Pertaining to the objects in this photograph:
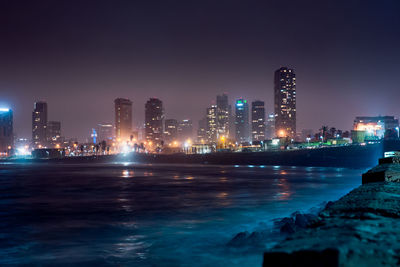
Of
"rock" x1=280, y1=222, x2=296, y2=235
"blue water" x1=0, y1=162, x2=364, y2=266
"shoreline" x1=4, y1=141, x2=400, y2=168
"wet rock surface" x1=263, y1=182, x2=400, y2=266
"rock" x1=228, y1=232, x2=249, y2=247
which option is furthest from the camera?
"shoreline" x1=4, y1=141, x2=400, y2=168

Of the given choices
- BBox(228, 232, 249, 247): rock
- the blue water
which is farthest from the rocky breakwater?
BBox(228, 232, 249, 247): rock

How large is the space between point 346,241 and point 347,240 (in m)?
0.06

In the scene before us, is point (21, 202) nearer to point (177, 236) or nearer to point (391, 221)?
point (177, 236)

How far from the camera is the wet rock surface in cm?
303

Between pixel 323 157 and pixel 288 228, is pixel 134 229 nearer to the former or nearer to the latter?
pixel 288 228

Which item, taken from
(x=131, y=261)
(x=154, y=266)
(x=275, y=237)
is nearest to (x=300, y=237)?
(x=154, y=266)

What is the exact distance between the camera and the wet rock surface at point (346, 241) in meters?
3.03

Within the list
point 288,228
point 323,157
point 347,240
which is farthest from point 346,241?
point 323,157

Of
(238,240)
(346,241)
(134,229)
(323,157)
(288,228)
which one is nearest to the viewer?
(346,241)

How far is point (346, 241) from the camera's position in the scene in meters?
3.48

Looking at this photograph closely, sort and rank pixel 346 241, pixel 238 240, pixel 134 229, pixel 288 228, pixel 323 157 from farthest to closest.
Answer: pixel 323 157 → pixel 134 229 → pixel 288 228 → pixel 238 240 → pixel 346 241

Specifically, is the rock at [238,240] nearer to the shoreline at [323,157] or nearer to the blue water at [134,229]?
the blue water at [134,229]

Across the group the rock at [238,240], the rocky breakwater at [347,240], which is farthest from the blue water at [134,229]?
the rocky breakwater at [347,240]

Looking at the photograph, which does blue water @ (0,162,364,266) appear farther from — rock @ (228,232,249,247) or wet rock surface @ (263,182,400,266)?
wet rock surface @ (263,182,400,266)
